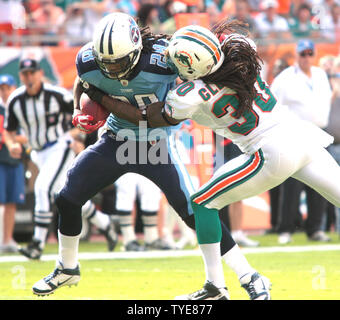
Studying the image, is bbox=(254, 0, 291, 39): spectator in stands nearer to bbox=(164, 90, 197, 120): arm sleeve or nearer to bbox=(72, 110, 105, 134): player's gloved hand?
bbox=(72, 110, 105, 134): player's gloved hand

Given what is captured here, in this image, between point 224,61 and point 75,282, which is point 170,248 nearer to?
point 75,282

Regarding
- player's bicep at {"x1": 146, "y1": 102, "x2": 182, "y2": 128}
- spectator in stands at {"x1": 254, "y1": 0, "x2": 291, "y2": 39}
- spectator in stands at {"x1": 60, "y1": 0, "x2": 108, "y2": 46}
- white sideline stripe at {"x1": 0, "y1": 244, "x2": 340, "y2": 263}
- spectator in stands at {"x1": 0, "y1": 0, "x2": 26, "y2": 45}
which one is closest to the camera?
player's bicep at {"x1": 146, "y1": 102, "x2": 182, "y2": 128}

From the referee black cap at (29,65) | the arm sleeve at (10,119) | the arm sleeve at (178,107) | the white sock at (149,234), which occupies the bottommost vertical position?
the white sock at (149,234)

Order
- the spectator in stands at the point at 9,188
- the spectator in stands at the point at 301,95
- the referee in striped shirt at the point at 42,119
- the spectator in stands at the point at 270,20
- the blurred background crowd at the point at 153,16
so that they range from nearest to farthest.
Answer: the referee in striped shirt at the point at 42,119 → the spectator in stands at the point at 301,95 → the spectator in stands at the point at 9,188 → the blurred background crowd at the point at 153,16 → the spectator in stands at the point at 270,20

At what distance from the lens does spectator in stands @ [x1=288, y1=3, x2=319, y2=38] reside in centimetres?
1248

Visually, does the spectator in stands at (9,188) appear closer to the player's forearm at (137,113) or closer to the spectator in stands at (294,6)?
the player's forearm at (137,113)

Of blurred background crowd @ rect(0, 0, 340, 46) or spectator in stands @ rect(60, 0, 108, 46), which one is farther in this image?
spectator in stands @ rect(60, 0, 108, 46)

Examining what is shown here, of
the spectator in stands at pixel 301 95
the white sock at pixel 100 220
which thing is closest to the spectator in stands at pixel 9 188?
the white sock at pixel 100 220

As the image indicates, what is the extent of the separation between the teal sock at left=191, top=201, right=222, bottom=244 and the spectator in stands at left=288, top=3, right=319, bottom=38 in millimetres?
8202

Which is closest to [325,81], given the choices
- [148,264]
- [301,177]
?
[148,264]

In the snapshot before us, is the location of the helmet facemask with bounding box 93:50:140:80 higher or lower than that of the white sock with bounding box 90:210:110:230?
higher

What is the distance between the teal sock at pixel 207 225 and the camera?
4750mm

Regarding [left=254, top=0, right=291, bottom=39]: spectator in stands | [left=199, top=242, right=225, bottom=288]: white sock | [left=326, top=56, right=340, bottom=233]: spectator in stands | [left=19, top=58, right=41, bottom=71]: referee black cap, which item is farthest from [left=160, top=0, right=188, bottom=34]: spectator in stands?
[left=199, top=242, right=225, bottom=288]: white sock

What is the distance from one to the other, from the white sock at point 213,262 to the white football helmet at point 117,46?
1240 mm
